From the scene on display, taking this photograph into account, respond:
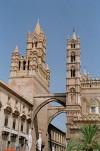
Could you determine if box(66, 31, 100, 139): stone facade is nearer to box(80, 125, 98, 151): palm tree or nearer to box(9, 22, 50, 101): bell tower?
box(9, 22, 50, 101): bell tower

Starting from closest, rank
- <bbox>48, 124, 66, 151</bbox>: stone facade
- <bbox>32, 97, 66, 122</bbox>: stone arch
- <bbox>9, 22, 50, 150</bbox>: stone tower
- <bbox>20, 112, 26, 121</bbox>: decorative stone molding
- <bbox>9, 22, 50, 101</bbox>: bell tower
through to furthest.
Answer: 1. <bbox>20, 112, 26, 121</bbox>: decorative stone molding
2. <bbox>32, 97, 66, 122</bbox>: stone arch
3. <bbox>9, 22, 50, 150</bbox>: stone tower
4. <bbox>9, 22, 50, 101</bbox>: bell tower
5. <bbox>48, 124, 66, 151</bbox>: stone facade

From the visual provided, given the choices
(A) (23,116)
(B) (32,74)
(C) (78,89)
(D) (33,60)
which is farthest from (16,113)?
(D) (33,60)

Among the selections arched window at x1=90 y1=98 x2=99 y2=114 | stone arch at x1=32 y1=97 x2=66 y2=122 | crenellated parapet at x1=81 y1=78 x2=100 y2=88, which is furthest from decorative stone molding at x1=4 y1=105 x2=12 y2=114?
arched window at x1=90 y1=98 x2=99 y2=114

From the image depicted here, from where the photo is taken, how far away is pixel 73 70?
142 feet

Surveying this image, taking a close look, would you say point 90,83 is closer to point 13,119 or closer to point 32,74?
point 32,74

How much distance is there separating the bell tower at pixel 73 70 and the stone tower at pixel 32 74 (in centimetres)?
578

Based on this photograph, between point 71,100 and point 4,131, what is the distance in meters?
11.7

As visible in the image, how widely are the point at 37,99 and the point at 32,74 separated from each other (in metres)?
3.92

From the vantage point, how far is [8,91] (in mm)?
34656

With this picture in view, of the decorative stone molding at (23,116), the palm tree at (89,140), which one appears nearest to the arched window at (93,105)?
the decorative stone molding at (23,116)

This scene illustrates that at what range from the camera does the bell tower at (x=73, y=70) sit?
1599 inches

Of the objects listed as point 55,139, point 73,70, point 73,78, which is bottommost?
point 55,139

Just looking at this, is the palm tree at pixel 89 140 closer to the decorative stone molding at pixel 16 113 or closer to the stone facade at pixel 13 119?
the stone facade at pixel 13 119

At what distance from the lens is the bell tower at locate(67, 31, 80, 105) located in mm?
40625
